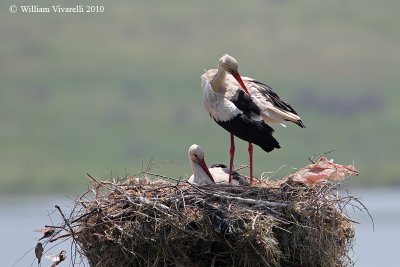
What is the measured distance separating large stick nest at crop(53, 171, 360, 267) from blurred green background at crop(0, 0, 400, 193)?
160 ft

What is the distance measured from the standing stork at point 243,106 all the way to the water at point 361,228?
14.1 m

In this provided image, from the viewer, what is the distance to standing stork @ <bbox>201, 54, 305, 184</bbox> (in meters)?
12.2

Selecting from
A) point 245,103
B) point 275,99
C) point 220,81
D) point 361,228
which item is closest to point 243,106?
point 245,103

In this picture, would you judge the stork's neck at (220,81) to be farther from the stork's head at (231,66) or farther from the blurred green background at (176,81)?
the blurred green background at (176,81)

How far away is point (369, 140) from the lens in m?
76.8

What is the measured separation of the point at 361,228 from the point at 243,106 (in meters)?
32.9

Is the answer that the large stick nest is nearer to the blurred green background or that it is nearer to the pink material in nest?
the pink material in nest

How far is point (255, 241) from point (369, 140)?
2619 inches

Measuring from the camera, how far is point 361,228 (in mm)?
44750

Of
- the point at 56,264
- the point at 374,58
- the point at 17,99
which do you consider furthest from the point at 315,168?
the point at 374,58

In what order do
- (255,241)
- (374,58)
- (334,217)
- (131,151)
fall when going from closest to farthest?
(255,241)
(334,217)
(131,151)
(374,58)

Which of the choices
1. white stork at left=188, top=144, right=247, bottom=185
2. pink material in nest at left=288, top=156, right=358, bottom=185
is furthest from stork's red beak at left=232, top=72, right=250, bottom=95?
pink material in nest at left=288, top=156, right=358, bottom=185

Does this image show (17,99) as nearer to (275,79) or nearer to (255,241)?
(275,79)

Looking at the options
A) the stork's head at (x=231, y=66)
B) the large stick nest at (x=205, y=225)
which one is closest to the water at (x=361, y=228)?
the stork's head at (x=231, y=66)
